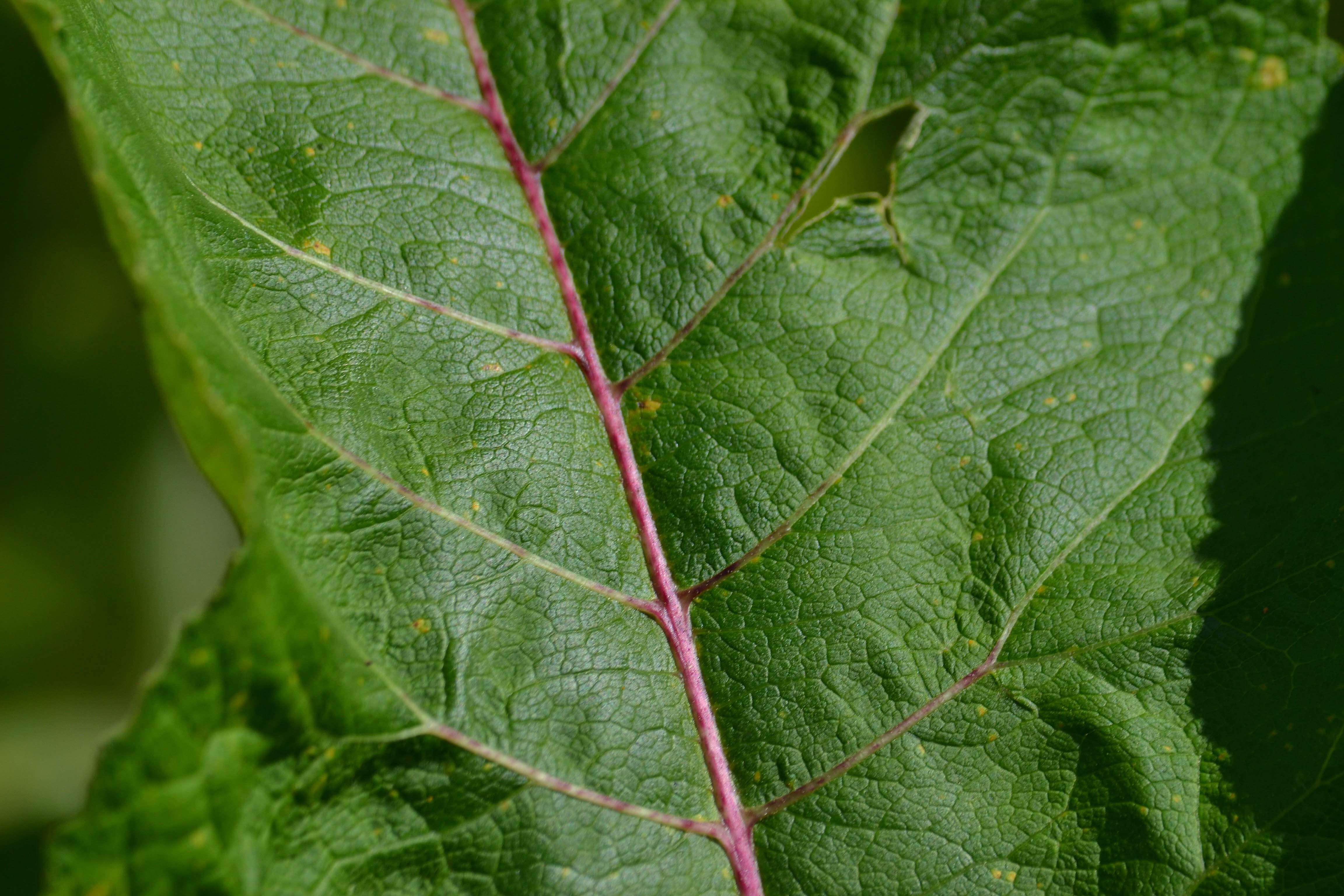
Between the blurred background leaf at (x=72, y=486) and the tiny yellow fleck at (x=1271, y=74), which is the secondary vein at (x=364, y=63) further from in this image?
the blurred background leaf at (x=72, y=486)

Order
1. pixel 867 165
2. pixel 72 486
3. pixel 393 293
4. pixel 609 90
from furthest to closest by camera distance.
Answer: pixel 72 486, pixel 867 165, pixel 609 90, pixel 393 293

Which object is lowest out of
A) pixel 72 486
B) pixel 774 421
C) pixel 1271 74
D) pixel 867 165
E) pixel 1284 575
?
pixel 72 486

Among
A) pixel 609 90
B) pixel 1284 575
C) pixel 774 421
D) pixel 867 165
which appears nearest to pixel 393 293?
pixel 609 90

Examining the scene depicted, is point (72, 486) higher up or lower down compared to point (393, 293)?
lower down

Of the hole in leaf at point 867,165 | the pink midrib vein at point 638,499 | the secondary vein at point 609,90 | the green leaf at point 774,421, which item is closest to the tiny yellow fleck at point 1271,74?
the green leaf at point 774,421

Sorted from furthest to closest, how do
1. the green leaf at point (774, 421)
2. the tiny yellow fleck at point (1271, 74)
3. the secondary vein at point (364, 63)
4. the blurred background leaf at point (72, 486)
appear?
the blurred background leaf at point (72, 486), the tiny yellow fleck at point (1271, 74), the secondary vein at point (364, 63), the green leaf at point (774, 421)

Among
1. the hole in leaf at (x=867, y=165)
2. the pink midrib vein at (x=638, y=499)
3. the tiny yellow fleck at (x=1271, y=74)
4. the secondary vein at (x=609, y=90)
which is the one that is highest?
the tiny yellow fleck at (x=1271, y=74)

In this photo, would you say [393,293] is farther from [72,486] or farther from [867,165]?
[72,486]

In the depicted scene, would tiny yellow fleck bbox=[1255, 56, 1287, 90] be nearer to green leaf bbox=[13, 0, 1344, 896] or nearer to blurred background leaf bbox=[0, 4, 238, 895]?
green leaf bbox=[13, 0, 1344, 896]
